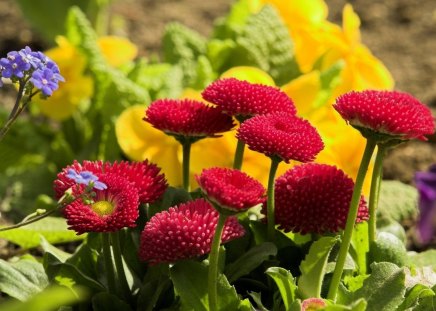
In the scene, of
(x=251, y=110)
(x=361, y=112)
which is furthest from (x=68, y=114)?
(x=361, y=112)

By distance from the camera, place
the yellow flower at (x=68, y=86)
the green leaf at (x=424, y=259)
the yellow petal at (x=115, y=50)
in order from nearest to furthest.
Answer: the green leaf at (x=424, y=259) → the yellow flower at (x=68, y=86) → the yellow petal at (x=115, y=50)

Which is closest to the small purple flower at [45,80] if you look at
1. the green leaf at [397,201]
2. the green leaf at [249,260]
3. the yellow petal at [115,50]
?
the green leaf at [249,260]

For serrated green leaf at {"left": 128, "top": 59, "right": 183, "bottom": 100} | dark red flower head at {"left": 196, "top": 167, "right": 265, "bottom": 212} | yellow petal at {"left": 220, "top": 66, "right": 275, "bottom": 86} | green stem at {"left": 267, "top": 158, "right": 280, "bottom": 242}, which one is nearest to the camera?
dark red flower head at {"left": 196, "top": 167, "right": 265, "bottom": 212}

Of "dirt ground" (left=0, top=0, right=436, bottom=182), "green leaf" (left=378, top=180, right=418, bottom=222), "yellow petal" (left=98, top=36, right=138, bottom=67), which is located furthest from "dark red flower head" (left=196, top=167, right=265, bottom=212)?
"dirt ground" (left=0, top=0, right=436, bottom=182)

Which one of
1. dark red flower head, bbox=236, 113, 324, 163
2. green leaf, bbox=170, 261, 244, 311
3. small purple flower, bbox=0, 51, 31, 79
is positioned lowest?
green leaf, bbox=170, 261, 244, 311

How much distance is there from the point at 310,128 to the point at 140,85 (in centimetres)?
106

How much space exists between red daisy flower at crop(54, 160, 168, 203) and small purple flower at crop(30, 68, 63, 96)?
0.41 ft

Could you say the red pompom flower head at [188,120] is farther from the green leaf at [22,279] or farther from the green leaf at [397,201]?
the green leaf at [397,201]

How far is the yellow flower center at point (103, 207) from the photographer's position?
1283 millimetres

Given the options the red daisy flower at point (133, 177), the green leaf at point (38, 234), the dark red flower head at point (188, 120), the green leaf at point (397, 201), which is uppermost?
the dark red flower head at point (188, 120)

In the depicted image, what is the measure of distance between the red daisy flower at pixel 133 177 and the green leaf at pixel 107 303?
0.16 metres

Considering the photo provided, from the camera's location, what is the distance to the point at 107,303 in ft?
4.59

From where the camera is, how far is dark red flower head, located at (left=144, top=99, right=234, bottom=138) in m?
1.42

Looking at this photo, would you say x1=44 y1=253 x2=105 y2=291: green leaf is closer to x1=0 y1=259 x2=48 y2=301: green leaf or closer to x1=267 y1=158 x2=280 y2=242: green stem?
x1=0 y1=259 x2=48 y2=301: green leaf
